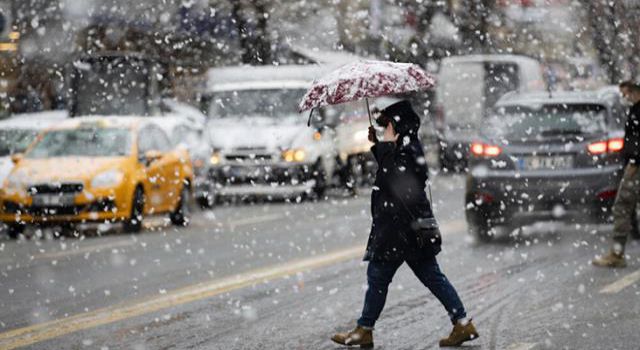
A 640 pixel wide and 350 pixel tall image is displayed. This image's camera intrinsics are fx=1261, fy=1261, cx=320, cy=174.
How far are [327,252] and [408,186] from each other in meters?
5.90

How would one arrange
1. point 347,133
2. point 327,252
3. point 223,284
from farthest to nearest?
point 347,133 → point 327,252 → point 223,284

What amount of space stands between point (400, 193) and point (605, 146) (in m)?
6.61

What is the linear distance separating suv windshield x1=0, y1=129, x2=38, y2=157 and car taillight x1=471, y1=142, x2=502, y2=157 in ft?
24.8

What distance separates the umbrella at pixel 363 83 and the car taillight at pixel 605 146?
6.34m

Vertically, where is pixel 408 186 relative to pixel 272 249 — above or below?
above

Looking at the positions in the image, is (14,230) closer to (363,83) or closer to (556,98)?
(556,98)

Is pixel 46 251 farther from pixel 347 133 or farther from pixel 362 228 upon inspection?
pixel 347 133

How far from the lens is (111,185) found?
1606cm

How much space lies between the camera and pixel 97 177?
16078 millimetres

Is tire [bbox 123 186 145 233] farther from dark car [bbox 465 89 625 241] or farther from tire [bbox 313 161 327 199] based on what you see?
tire [bbox 313 161 327 199]

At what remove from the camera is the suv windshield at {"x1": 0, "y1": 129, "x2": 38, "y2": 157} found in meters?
18.5

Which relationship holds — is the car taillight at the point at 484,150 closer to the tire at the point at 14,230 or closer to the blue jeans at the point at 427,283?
the tire at the point at 14,230

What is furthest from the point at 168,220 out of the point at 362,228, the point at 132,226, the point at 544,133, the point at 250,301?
the point at 250,301

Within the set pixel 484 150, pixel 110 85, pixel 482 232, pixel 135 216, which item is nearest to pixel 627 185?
pixel 484 150
